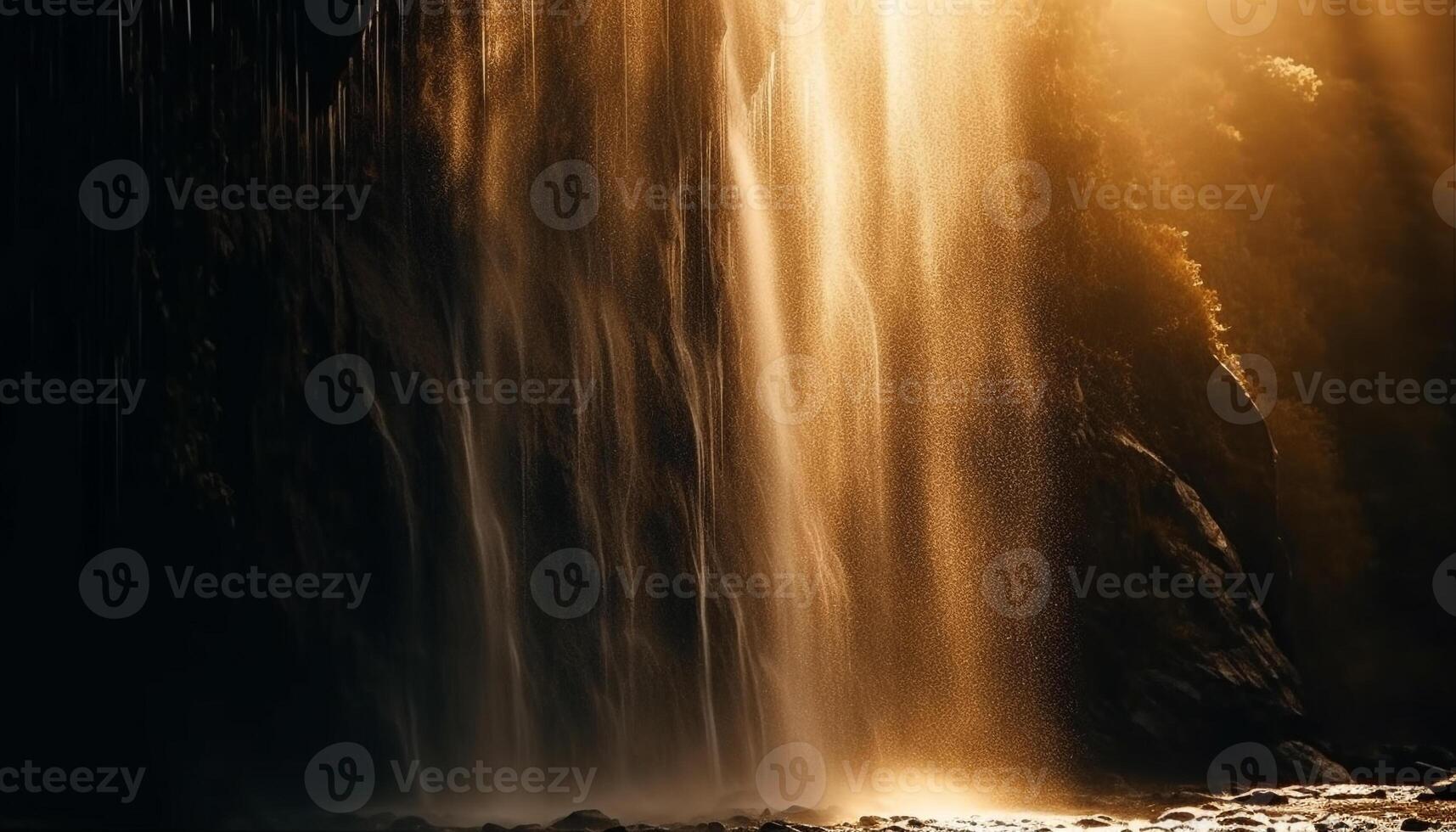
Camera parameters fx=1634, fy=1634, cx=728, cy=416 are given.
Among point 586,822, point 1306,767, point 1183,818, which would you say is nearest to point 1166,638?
point 1306,767

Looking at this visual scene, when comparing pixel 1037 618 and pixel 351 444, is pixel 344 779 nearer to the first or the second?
pixel 351 444

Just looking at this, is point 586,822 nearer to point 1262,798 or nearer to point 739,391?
point 739,391

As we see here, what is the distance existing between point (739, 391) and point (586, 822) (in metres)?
9.10

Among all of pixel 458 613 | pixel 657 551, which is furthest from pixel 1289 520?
pixel 458 613

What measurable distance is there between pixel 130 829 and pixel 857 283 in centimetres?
1599

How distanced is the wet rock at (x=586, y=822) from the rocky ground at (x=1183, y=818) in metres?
0.01

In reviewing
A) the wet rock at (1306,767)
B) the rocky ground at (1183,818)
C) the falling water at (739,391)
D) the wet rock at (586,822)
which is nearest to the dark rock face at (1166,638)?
the wet rock at (1306,767)

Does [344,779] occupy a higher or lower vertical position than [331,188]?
lower

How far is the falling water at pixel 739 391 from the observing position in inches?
959

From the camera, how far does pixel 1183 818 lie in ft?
74.3

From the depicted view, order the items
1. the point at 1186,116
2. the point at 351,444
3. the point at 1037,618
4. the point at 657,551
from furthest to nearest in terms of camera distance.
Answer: the point at 1186,116 → the point at 1037,618 → the point at 657,551 → the point at 351,444

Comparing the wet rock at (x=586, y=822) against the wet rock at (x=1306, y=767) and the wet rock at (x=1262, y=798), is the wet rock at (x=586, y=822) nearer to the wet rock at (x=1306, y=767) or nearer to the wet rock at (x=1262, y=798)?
the wet rock at (x=1262, y=798)

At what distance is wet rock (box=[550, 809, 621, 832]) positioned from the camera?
20.0 m

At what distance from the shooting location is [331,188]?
2320cm
